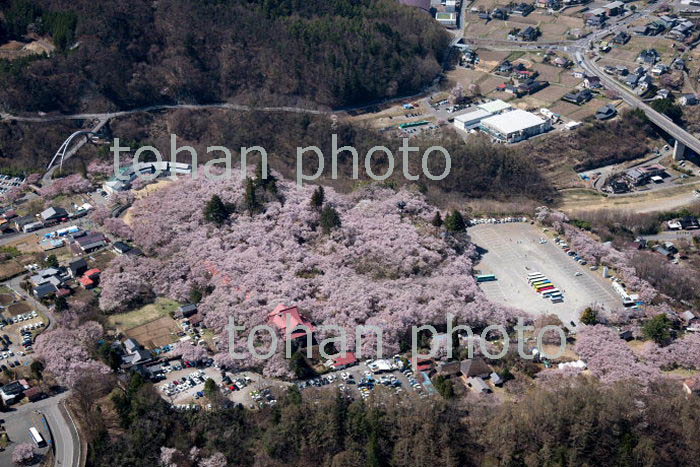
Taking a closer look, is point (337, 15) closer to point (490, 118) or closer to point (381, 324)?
point (490, 118)

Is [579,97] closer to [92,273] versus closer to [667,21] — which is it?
[667,21]

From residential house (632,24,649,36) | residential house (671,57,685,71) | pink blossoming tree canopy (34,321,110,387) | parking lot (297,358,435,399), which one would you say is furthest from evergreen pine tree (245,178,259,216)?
residential house (632,24,649,36)

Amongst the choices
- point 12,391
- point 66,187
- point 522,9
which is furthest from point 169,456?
point 522,9

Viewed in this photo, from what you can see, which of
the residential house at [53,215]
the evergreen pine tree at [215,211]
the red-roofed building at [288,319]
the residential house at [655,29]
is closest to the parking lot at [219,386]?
the red-roofed building at [288,319]

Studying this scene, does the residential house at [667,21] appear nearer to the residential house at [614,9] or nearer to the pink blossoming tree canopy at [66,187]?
the residential house at [614,9]

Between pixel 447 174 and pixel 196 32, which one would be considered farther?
pixel 196 32

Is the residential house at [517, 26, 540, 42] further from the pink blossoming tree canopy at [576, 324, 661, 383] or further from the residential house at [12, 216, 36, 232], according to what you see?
the residential house at [12, 216, 36, 232]

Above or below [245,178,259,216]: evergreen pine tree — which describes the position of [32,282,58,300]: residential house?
below

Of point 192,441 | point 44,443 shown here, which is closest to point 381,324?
point 192,441
